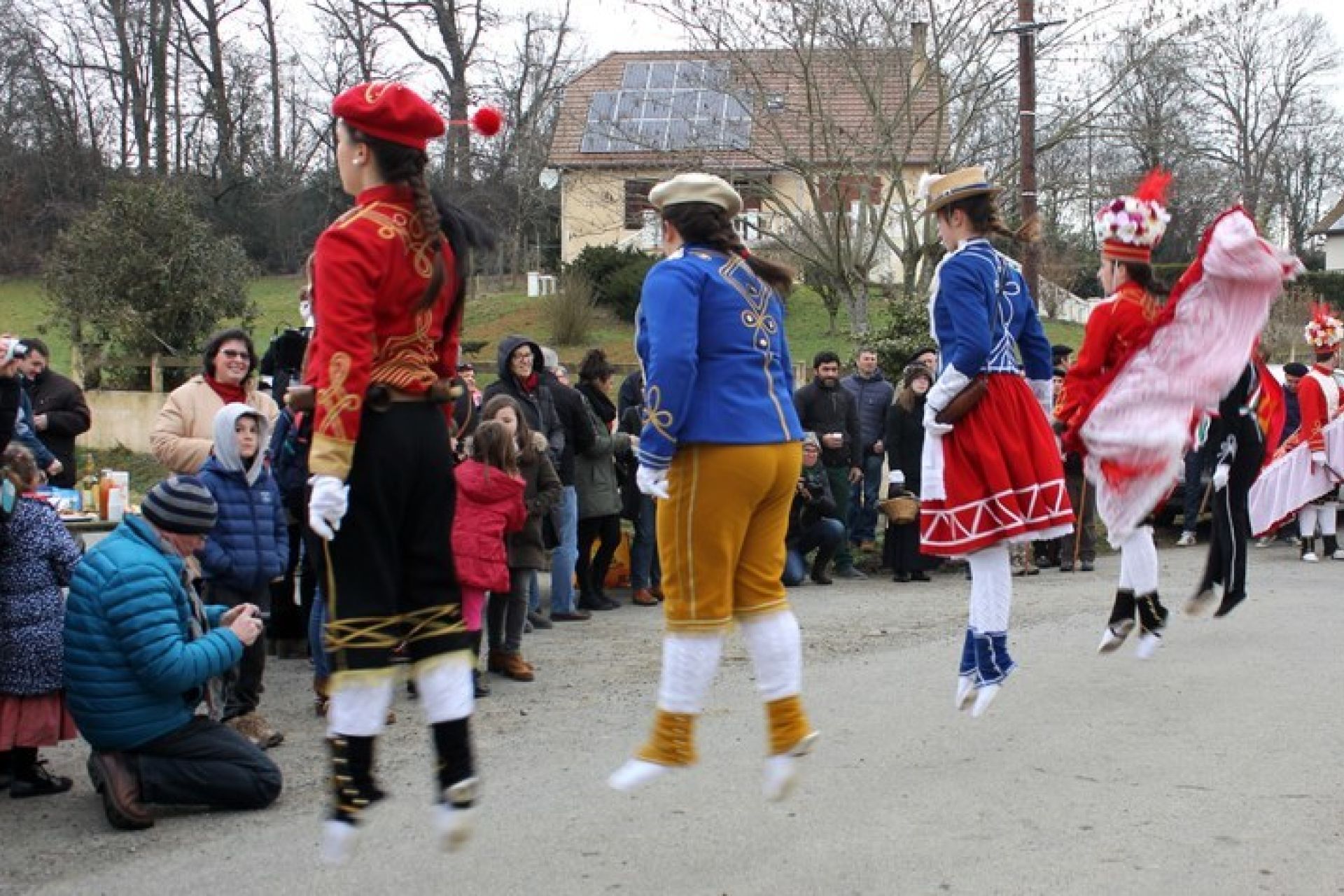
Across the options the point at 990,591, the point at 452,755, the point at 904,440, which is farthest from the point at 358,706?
the point at 904,440

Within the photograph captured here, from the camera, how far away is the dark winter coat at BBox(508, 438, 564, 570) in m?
9.20

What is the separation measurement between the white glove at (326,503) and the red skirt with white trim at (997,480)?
2.87m

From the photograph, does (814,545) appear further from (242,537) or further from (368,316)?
(368,316)

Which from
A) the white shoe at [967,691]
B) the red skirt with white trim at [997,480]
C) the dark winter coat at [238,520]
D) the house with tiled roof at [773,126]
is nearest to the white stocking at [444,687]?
the red skirt with white trim at [997,480]

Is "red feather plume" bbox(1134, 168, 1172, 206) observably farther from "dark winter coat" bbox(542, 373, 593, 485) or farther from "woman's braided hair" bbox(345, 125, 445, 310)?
"dark winter coat" bbox(542, 373, 593, 485)

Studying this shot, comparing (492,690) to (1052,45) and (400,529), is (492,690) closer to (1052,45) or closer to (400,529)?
(400,529)

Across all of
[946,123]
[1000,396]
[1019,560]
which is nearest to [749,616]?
[1000,396]

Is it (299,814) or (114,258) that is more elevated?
(114,258)

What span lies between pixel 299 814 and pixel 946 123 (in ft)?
62.4

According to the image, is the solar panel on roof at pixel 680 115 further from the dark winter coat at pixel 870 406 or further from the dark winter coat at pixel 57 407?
the dark winter coat at pixel 57 407

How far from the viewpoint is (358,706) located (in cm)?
419

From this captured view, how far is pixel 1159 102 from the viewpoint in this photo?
22703mm

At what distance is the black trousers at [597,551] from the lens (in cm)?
1128

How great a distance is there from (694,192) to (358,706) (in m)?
2.01
